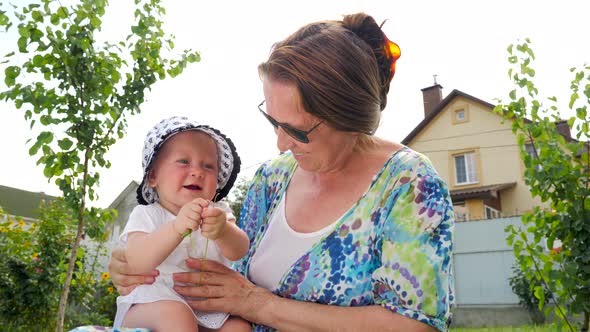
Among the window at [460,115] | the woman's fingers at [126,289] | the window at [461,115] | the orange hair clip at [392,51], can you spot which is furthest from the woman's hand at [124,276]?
the window at [460,115]

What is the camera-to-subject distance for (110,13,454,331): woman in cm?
160

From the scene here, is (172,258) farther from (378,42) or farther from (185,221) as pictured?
(378,42)

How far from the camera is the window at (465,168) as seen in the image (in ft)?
73.4

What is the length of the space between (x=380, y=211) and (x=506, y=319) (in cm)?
1443

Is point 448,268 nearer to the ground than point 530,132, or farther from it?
nearer to the ground

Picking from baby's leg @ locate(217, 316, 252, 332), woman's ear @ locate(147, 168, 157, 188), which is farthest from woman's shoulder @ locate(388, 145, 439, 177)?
woman's ear @ locate(147, 168, 157, 188)

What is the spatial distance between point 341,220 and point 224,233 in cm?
41

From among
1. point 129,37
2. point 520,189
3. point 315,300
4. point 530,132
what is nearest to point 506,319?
point 520,189

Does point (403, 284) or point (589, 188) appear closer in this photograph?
point (403, 284)

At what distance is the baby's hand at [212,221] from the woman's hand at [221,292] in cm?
20

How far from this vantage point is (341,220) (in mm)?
1856

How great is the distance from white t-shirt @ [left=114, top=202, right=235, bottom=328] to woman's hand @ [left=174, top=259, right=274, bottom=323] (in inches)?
1.7

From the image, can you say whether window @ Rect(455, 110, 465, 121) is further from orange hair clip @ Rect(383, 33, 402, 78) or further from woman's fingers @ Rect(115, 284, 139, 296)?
woman's fingers @ Rect(115, 284, 139, 296)

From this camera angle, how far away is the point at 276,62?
6.21ft
